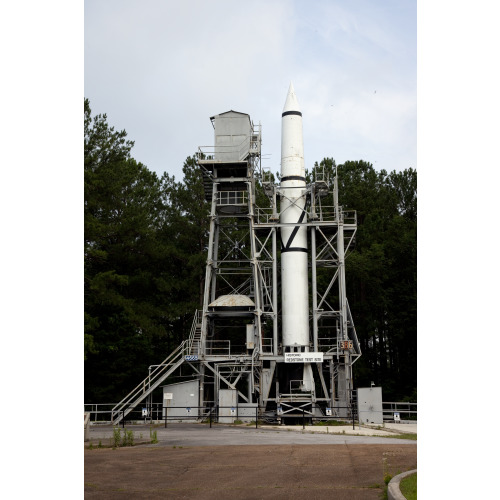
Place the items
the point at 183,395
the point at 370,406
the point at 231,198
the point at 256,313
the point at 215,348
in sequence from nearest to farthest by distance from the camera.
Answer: the point at 370,406 → the point at 215,348 → the point at 183,395 → the point at 256,313 → the point at 231,198

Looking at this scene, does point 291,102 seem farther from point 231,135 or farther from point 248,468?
point 248,468

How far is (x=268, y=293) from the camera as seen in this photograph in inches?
1436

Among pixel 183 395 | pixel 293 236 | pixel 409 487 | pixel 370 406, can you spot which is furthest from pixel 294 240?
pixel 409 487

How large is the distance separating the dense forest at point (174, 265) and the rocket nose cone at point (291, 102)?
38.2 feet

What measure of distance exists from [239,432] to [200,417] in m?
8.32

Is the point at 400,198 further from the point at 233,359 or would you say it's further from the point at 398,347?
the point at 233,359

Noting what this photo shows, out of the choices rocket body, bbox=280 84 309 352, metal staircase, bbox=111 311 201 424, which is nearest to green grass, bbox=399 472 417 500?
metal staircase, bbox=111 311 201 424

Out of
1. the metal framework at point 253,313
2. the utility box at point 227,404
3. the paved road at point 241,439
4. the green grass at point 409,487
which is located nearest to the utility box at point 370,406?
the metal framework at point 253,313

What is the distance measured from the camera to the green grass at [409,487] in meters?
8.64

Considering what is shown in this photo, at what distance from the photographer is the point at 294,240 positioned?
34844 mm

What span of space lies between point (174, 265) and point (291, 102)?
18.2m

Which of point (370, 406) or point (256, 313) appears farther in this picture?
point (256, 313)
